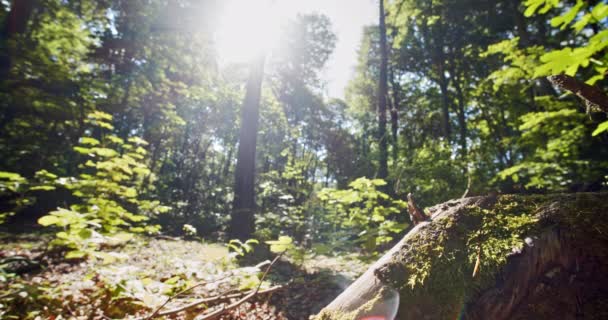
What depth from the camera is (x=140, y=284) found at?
2.10 metres

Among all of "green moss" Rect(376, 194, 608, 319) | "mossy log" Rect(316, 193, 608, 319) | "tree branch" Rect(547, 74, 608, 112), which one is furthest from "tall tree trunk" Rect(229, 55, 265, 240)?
"tree branch" Rect(547, 74, 608, 112)

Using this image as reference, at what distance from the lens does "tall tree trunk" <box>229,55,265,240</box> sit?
6.16 meters

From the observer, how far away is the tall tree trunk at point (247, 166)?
6162 mm

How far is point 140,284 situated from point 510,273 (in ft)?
8.44

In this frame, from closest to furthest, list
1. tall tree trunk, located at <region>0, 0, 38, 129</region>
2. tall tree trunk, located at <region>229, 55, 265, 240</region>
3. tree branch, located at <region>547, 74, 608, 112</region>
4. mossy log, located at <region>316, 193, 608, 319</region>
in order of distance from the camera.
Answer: mossy log, located at <region>316, 193, 608, 319</region> < tree branch, located at <region>547, 74, 608, 112</region> < tall tree trunk, located at <region>0, 0, 38, 129</region> < tall tree trunk, located at <region>229, 55, 265, 240</region>

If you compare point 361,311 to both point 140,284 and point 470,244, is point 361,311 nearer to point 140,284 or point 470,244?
point 470,244

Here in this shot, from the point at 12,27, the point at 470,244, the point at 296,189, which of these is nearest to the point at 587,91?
the point at 470,244

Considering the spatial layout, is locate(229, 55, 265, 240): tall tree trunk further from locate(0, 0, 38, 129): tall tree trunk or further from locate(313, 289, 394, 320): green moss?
locate(313, 289, 394, 320): green moss

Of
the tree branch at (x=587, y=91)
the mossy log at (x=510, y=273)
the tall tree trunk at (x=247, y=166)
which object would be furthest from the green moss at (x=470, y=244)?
the tall tree trunk at (x=247, y=166)

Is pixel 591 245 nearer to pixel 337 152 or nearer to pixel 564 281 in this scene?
pixel 564 281

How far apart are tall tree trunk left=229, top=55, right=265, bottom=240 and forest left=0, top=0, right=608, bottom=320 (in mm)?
48

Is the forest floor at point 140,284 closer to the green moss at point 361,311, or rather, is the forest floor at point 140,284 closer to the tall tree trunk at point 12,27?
the green moss at point 361,311

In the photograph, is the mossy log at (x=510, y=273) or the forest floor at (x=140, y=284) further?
the forest floor at (x=140, y=284)

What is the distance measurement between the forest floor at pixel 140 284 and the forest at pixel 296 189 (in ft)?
0.11
